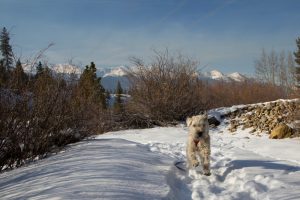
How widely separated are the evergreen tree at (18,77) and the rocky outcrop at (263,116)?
357 inches

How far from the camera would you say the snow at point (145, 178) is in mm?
5410

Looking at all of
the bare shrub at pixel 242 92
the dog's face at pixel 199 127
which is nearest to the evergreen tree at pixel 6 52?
the dog's face at pixel 199 127

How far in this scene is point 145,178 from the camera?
249 inches

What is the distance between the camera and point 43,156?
9156 mm

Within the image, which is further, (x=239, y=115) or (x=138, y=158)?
(x=239, y=115)

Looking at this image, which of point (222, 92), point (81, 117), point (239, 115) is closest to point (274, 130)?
point (239, 115)

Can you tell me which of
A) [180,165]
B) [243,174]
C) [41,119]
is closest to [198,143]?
[180,165]

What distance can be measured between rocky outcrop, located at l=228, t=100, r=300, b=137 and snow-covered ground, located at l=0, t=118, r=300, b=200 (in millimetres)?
5351

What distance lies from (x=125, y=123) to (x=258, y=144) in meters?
8.03

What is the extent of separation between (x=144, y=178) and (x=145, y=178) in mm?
22

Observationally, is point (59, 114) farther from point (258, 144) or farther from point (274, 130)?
point (274, 130)

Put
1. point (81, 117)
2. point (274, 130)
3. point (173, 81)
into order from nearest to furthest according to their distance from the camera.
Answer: point (81, 117) < point (274, 130) < point (173, 81)

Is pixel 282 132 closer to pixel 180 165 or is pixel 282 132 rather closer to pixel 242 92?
pixel 180 165

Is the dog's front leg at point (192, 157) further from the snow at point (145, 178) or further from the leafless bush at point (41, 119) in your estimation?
the leafless bush at point (41, 119)
